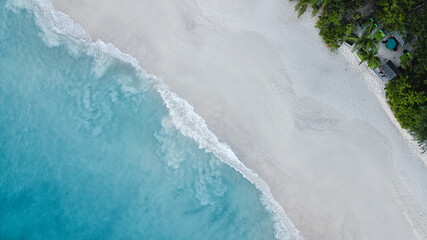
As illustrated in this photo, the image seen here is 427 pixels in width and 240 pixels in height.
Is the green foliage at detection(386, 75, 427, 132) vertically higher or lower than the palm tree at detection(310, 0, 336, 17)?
lower

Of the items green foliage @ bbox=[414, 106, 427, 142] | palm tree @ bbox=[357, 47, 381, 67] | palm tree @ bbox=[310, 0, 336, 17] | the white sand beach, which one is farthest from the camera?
the white sand beach

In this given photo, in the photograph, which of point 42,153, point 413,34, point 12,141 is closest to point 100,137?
point 42,153

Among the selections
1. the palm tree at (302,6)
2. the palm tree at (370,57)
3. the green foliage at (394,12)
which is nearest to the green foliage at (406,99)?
the palm tree at (370,57)

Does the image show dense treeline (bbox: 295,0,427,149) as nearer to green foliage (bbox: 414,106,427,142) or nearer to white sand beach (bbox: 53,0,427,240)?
green foliage (bbox: 414,106,427,142)

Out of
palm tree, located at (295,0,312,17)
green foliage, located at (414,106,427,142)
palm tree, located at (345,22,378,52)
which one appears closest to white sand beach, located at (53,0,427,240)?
palm tree, located at (295,0,312,17)

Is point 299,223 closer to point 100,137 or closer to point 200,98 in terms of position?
point 200,98

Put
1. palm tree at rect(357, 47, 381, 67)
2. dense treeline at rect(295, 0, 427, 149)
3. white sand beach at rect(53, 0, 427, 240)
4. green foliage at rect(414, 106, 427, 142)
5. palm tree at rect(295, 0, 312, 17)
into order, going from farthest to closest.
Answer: white sand beach at rect(53, 0, 427, 240) → palm tree at rect(357, 47, 381, 67) → palm tree at rect(295, 0, 312, 17) → dense treeline at rect(295, 0, 427, 149) → green foliage at rect(414, 106, 427, 142)

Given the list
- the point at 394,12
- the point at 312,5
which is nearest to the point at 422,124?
the point at 394,12
